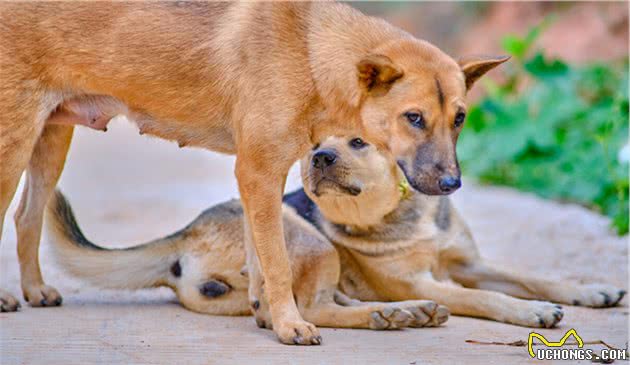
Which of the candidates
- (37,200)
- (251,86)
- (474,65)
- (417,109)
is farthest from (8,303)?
(474,65)

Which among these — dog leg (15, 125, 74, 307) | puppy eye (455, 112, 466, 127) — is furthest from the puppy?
dog leg (15, 125, 74, 307)

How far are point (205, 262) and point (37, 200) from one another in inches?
37.6

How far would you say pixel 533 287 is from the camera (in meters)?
5.98

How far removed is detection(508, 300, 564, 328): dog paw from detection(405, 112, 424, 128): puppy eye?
1.34 m

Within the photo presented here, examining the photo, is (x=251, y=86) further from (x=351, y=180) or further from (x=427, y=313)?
(x=427, y=313)

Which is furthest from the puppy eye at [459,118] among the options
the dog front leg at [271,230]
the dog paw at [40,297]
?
the dog paw at [40,297]

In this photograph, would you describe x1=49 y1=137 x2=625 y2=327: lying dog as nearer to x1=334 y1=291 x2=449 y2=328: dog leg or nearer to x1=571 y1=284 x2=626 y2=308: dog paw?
x1=571 y1=284 x2=626 y2=308: dog paw

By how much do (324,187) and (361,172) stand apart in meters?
0.27

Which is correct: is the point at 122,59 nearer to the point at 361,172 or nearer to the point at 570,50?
the point at 361,172

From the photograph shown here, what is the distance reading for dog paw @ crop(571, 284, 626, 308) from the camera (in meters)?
5.80

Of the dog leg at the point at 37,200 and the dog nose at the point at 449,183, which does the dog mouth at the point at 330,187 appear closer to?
the dog nose at the point at 449,183

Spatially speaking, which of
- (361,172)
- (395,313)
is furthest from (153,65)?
(395,313)

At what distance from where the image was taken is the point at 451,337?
4.96 meters

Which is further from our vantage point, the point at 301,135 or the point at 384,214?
the point at 384,214
